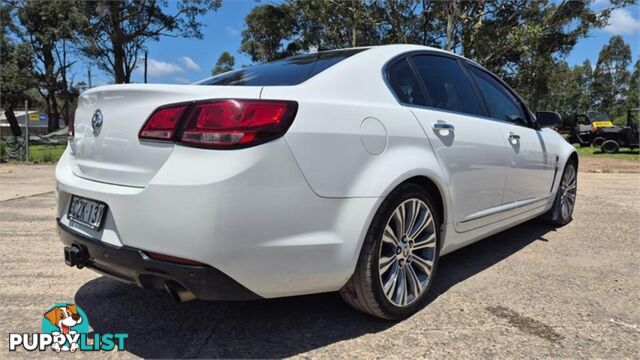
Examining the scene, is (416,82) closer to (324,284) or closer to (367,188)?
(367,188)

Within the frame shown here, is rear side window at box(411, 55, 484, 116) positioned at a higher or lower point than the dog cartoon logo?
higher

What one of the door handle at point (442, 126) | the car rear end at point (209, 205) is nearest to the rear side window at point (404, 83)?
the door handle at point (442, 126)

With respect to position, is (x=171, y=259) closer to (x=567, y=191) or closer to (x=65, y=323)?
(x=65, y=323)

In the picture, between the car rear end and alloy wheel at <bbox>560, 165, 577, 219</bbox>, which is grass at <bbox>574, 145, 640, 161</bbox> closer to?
alloy wheel at <bbox>560, 165, 577, 219</bbox>

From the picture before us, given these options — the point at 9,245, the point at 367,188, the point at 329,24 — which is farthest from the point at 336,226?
the point at 329,24

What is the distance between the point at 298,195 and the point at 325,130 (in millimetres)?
333

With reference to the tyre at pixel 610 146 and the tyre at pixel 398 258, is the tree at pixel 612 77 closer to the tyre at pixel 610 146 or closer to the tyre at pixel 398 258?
the tyre at pixel 610 146

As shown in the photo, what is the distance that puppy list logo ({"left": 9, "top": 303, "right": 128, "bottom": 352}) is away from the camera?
239 cm

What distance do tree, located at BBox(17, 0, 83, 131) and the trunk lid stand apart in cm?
2678

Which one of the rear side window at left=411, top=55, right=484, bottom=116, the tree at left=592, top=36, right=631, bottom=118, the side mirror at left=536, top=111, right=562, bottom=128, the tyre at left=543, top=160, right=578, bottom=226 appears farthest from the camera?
the tree at left=592, top=36, right=631, bottom=118

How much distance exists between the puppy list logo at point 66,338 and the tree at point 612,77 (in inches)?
2586

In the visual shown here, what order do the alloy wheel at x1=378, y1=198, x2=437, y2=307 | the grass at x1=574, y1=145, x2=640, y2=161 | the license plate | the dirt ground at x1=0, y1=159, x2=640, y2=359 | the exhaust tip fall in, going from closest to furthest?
the exhaust tip < the license plate < the dirt ground at x1=0, y1=159, x2=640, y2=359 < the alloy wheel at x1=378, y1=198, x2=437, y2=307 < the grass at x1=574, y1=145, x2=640, y2=161

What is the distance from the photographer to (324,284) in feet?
7.47

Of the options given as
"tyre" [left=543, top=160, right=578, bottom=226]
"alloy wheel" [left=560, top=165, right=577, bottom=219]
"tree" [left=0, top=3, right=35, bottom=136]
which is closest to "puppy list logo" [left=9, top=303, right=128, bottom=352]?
"tyre" [left=543, top=160, right=578, bottom=226]
